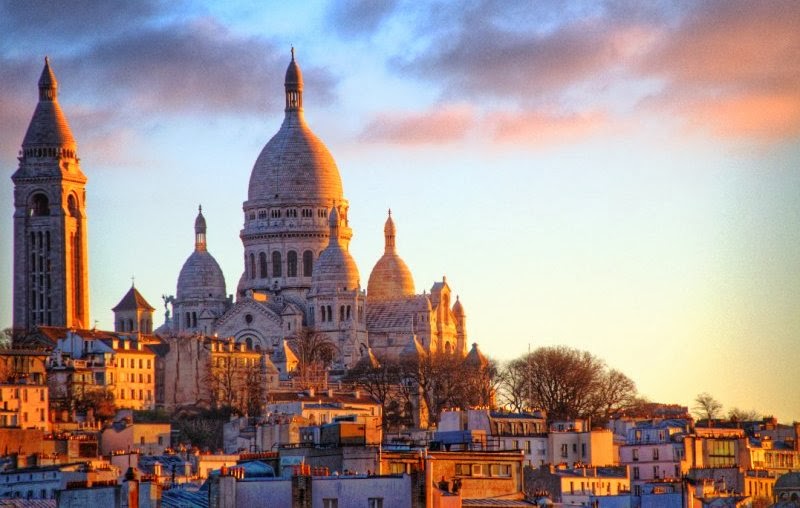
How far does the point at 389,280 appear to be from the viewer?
19788cm

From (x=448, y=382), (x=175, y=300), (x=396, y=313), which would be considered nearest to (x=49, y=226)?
(x=175, y=300)

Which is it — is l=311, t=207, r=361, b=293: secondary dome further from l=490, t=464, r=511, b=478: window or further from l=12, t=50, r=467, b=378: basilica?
l=490, t=464, r=511, b=478: window

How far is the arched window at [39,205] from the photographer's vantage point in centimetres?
19100

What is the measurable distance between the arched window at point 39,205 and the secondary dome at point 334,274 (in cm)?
1875

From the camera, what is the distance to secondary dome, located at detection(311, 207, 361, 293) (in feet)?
626

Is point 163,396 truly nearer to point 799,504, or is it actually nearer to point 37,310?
point 37,310

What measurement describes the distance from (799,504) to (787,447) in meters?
41.0

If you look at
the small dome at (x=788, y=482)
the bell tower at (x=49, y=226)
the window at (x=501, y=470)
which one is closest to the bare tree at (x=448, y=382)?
the bell tower at (x=49, y=226)

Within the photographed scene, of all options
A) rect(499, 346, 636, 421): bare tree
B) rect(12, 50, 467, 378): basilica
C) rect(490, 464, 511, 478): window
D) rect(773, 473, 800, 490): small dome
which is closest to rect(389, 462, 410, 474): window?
rect(490, 464, 511, 478): window

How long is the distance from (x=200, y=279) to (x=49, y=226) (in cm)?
1179

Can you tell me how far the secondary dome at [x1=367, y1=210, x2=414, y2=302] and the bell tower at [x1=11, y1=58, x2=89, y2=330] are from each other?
20.6m

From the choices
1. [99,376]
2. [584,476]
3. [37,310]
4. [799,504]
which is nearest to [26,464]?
[584,476]

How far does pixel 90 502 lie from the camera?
63.8 m

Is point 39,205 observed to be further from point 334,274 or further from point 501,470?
point 501,470
